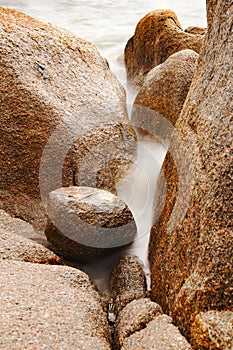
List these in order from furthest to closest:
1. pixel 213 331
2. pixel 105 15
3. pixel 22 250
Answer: pixel 105 15, pixel 22 250, pixel 213 331

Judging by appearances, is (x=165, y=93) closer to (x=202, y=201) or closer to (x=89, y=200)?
(x=89, y=200)

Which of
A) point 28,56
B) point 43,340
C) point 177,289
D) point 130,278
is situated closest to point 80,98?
point 28,56

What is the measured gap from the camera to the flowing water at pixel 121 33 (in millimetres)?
3316

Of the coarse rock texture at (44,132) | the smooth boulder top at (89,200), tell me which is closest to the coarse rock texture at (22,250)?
the smooth boulder top at (89,200)

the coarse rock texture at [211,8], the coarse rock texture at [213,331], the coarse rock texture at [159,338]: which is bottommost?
the coarse rock texture at [159,338]

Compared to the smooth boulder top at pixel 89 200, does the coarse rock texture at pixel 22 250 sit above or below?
below

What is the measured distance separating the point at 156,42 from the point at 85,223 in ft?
9.82

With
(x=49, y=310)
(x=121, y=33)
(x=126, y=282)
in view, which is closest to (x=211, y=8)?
(x=126, y=282)

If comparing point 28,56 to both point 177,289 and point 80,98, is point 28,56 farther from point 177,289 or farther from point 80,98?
point 177,289

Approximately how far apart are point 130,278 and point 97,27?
22.7 ft

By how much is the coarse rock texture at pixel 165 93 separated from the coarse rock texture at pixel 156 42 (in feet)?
3.40

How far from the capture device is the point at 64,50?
13.0ft

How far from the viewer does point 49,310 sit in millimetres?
2230

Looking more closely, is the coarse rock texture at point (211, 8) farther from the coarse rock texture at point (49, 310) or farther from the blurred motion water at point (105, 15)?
the blurred motion water at point (105, 15)
